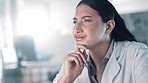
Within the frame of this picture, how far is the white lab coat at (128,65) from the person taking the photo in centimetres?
125

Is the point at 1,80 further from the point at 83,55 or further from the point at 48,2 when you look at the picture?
the point at 83,55

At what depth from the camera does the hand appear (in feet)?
4.44

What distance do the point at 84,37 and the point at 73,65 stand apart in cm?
18

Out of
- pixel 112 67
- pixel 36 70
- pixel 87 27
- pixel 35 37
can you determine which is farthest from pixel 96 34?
pixel 36 70

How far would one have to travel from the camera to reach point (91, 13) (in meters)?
1.36

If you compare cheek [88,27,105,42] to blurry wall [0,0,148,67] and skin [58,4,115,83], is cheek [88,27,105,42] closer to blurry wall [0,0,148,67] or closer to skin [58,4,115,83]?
skin [58,4,115,83]

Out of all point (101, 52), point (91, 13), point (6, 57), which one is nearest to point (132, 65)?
point (101, 52)

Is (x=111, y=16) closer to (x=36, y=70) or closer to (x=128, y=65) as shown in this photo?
(x=128, y=65)

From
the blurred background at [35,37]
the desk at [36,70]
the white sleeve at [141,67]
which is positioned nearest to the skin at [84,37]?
the white sleeve at [141,67]

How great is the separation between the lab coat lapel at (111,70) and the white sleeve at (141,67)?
0.10m

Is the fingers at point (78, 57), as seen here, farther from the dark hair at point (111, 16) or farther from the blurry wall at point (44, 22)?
the blurry wall at point (44, 22)

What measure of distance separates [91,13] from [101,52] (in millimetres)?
221

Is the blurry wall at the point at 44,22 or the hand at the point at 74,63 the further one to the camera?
the blurry wall at the point at 44,22

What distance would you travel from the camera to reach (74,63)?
55.3 inches
